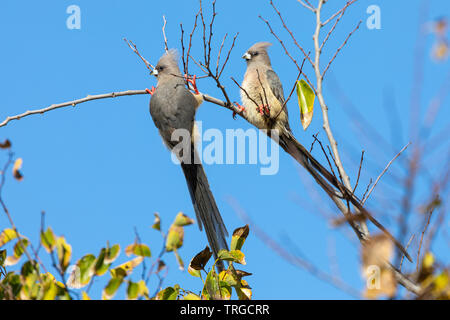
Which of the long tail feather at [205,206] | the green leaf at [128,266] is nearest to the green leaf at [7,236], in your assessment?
the green leaf at [128,266]

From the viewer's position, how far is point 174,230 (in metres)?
2.06

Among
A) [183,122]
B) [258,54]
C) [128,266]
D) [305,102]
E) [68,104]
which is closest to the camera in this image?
[128,266]

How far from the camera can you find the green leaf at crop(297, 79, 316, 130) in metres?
3.11

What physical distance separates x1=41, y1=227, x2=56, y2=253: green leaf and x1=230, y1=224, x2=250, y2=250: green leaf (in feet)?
2.91

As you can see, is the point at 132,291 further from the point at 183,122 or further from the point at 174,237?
the point at 183,122

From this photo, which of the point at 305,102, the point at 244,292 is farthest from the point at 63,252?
the point at 305,102

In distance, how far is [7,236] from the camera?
2146 millimetres

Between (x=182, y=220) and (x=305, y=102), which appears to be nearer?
(x=182, y=220)

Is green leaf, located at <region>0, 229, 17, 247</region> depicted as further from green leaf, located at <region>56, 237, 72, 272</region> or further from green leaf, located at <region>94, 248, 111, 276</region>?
green leaf, located at <region>94, 248, 111, 276</region>

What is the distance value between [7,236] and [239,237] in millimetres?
1069

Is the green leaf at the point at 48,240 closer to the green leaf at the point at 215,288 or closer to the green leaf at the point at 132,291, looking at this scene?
the green leaf at the point at 132,291

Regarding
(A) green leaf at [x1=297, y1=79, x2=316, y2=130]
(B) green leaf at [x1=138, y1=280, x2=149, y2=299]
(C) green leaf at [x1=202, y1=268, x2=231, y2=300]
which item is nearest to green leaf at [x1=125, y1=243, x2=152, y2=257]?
(B) green leaf at [x1=138, y1=280, x2=149, y2=299]
